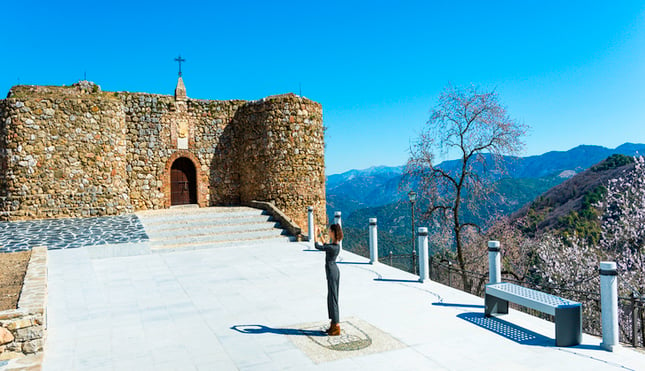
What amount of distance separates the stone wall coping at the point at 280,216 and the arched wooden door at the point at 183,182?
2628 millimetres

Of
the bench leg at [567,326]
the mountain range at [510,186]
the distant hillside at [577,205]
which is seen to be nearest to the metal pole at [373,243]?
the bench leg at [567,326]

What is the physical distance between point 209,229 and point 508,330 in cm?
972

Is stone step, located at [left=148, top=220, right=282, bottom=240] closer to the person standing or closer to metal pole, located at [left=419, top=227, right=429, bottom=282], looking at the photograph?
metal pole, located at [left=419, top=227, right=429, bottom=282]

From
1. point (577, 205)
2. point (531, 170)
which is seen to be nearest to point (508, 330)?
point (577, 205)

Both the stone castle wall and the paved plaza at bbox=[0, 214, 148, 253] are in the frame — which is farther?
the stone castle wall

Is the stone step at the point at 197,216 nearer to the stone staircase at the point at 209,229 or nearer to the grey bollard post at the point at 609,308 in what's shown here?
the stone staircase at the point at 209,229

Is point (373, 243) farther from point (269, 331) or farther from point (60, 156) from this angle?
point (60, 156)

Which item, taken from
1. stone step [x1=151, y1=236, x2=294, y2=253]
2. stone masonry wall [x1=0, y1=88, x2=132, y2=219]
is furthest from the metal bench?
stone masonry wall [x1=0, y1=88, x2=132, y2=219]

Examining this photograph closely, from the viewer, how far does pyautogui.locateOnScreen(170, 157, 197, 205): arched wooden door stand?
17969 mm

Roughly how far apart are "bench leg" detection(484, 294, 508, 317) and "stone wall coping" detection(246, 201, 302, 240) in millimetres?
7697

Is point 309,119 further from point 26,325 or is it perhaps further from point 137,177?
point 26,325

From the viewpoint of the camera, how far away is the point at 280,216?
47.3 ft

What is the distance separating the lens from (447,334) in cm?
529

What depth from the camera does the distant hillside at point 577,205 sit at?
3116 centimetres
